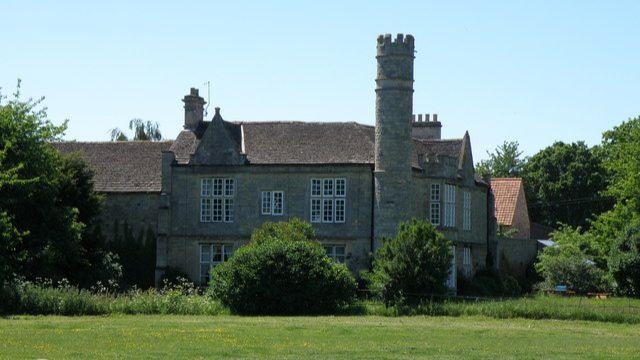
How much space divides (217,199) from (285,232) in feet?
30.2

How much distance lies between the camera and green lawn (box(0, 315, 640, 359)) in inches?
981

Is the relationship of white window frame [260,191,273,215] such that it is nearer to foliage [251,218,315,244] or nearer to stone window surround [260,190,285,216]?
stone window surround [260,190,285,216]

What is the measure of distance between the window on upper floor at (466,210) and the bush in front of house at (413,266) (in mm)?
14325

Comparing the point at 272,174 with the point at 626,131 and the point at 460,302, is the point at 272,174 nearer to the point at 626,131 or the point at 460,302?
the point at 460,302

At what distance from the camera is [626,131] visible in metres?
68.6

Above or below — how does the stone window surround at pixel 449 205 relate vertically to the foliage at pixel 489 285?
above

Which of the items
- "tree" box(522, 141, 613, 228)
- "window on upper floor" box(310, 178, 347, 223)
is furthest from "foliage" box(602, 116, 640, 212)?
"window on upper floor" box(310, 178, 347, 223)

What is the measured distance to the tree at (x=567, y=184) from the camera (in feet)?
287

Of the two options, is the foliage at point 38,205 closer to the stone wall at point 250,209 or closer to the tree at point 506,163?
the stone wall at point 250,209

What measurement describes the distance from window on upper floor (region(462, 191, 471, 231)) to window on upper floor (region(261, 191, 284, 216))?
9.78m

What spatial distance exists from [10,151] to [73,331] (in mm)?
18128

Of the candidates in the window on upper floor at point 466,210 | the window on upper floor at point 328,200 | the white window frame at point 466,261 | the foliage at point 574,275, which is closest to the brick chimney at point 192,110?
the window on upper floor at point 328,200

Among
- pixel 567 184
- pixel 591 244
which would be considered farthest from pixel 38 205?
pixel 567 184

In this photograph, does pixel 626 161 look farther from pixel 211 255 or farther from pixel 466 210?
pixel 211 255
